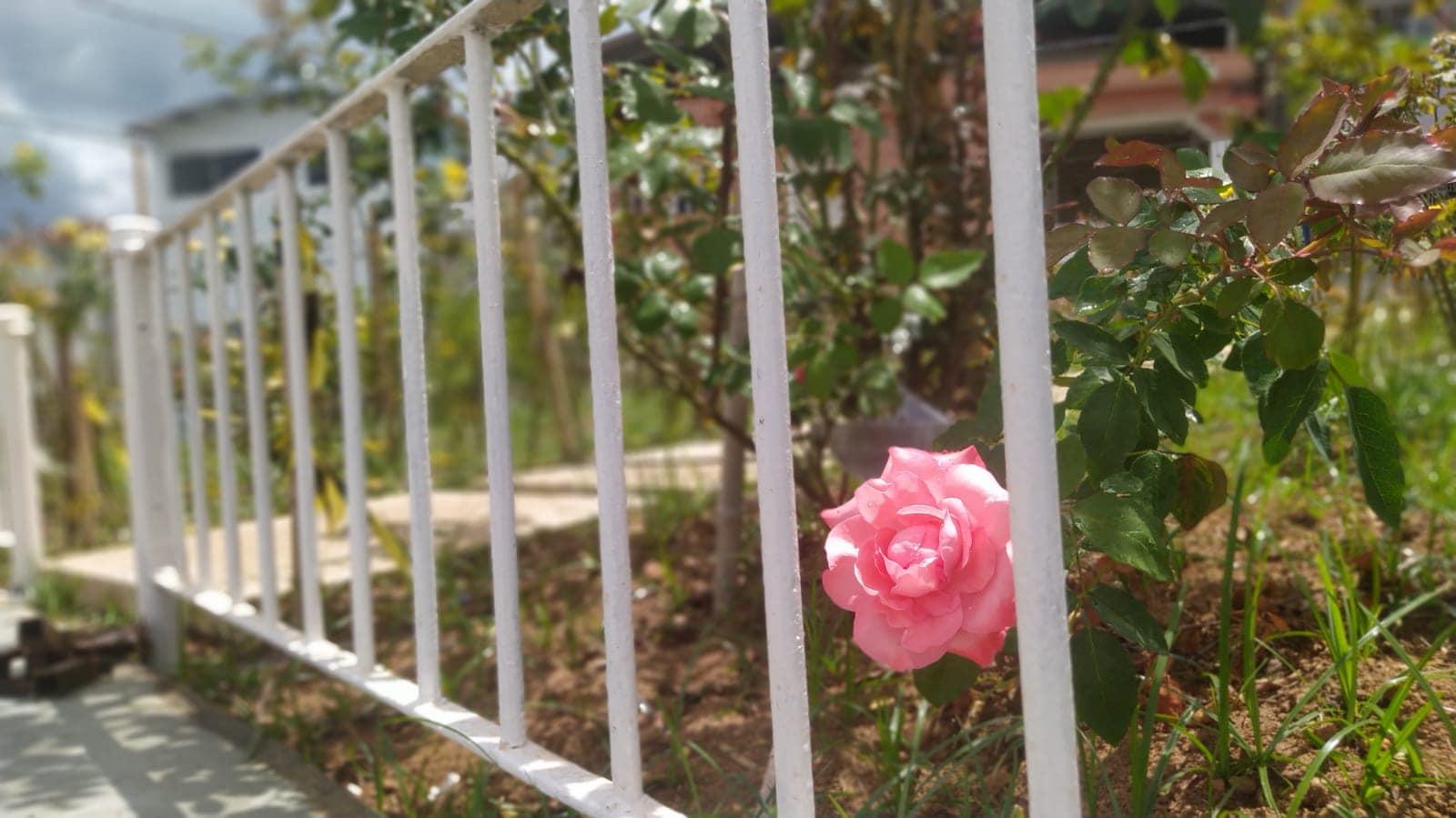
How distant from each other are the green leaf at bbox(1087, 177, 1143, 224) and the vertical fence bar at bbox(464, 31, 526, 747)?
62cm

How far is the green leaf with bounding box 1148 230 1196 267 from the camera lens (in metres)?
0.92

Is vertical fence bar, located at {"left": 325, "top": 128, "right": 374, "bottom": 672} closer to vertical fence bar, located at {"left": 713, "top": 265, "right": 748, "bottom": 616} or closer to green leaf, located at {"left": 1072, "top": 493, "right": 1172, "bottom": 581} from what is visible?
vertical fence bar, located at {"left": 713, "top": 265, "right": 748, "bottom": 616}

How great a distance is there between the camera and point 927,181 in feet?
6.91

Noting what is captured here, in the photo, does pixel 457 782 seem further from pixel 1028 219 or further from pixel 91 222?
pixel 91 222

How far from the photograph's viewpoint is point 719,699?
1.75 m

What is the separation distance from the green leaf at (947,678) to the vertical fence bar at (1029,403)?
25 centimetres

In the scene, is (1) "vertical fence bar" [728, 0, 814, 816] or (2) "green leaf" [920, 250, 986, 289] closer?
(1) "vertical fence bar" [728, 0, 814, 816]

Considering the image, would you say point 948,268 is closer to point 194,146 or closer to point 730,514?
point 730,514

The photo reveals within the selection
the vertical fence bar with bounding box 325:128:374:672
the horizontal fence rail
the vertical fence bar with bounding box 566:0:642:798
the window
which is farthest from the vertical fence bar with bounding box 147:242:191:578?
the window

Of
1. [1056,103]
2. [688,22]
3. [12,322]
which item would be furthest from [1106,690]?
[12,322]

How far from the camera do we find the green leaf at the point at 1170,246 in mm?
917

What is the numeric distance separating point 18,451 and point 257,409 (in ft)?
6.72

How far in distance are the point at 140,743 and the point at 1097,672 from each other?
171 centimetres

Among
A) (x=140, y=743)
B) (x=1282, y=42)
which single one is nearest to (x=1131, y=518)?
(x=140, y=743)
